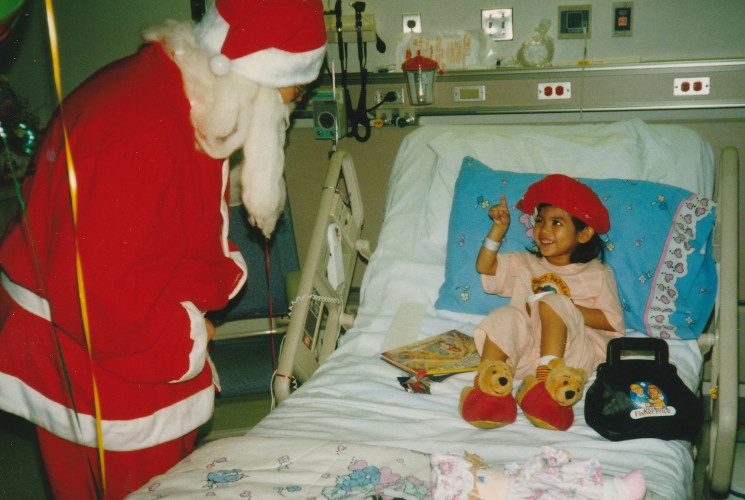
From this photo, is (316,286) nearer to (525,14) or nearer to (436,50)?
(436,50)

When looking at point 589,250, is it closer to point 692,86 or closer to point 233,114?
point 692,86

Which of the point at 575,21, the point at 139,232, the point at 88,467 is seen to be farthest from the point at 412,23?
the point at 88,467

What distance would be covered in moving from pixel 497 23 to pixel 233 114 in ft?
5.79

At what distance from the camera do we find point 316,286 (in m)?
1.96

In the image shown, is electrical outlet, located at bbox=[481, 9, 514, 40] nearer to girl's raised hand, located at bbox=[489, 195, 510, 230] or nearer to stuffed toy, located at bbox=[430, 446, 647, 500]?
girl's raised hand, located at bbox=[489, 195, 510, 230]

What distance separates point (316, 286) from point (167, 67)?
0.89m

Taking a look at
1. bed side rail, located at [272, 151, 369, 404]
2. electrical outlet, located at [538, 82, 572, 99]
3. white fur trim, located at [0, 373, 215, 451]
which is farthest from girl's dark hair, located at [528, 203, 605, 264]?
white fur trim, located at [0, 373, 215, 451]

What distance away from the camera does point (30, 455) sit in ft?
5.23

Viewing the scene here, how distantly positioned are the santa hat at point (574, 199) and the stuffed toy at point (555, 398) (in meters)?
0.51

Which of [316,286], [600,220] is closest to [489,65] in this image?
[600,220]

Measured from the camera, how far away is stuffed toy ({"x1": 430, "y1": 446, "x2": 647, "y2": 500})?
1.05 metres

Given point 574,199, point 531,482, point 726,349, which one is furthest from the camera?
point 574,199

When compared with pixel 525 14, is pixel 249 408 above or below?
below

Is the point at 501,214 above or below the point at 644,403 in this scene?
above
